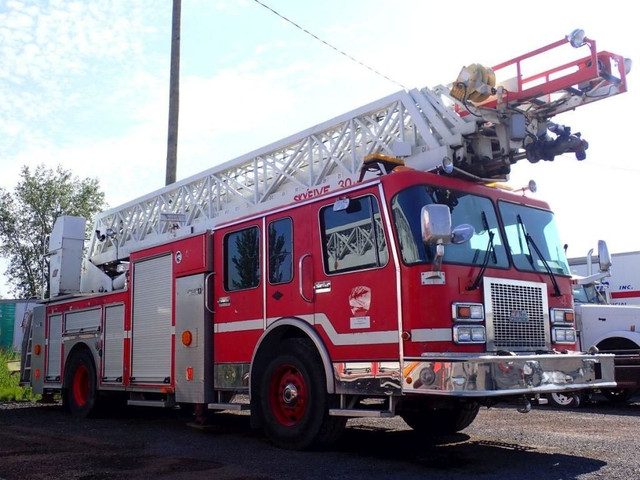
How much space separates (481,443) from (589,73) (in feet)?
12.6

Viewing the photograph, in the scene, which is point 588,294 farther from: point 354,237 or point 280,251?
point 354,237

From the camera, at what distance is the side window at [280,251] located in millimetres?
7109

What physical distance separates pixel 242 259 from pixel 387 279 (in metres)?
2.27

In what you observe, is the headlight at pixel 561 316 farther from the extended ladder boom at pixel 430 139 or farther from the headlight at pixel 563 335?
the extended ladder boom at pixel 430 139

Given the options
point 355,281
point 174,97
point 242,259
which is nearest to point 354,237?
point 355,281

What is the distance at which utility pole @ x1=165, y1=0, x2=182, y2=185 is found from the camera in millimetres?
14102

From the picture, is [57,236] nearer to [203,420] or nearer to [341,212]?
[203,420]

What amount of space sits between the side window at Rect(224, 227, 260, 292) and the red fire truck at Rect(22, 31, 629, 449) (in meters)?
0.02

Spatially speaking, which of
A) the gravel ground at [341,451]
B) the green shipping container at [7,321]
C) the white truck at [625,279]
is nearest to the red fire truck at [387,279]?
the gravel ground at [341,451]

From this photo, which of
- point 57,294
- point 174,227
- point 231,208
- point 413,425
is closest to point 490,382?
point 413,425

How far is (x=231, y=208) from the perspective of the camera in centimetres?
957

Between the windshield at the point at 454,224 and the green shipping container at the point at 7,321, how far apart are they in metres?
31.0

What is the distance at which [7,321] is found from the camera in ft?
110

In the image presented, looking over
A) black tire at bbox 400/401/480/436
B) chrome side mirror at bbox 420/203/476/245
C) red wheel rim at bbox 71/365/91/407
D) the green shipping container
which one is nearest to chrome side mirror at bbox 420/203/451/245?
chrome side mirror at bbox 420/203/476/245
